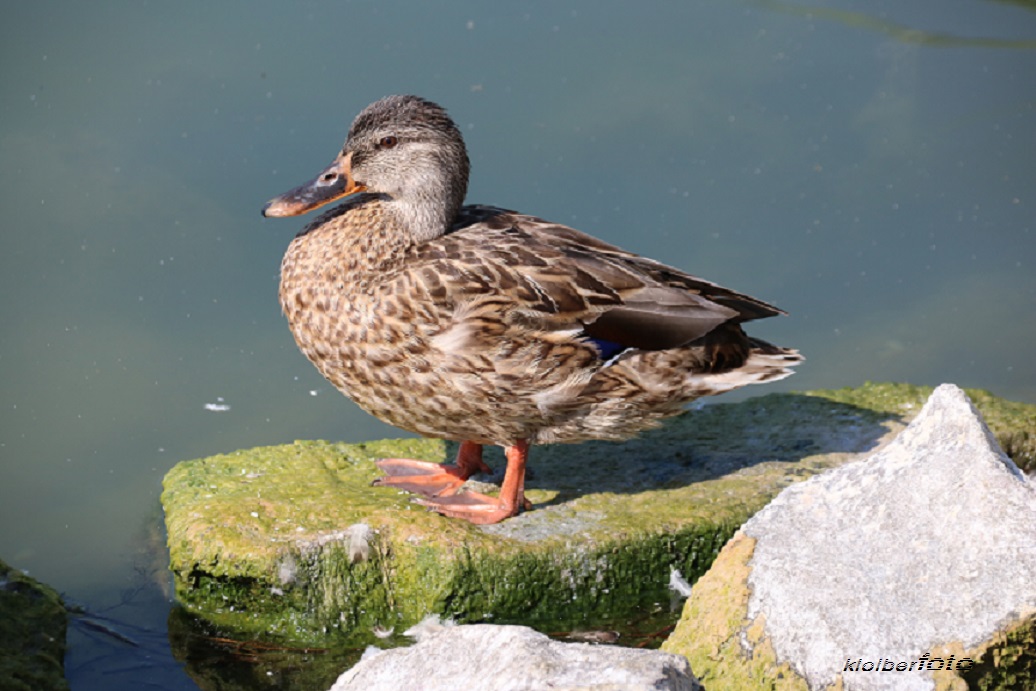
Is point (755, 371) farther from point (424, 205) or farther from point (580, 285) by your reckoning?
point (424, 205)

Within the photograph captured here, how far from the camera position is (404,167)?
4996 mm

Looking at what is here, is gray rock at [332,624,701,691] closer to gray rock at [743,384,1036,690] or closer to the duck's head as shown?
gray rock at [743,384,1036,690]

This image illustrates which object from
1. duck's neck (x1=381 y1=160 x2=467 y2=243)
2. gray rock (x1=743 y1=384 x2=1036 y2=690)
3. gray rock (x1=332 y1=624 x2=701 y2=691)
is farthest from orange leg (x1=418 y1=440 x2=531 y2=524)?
gray rock (x1=332 y1=624 x2=701 y2=691)

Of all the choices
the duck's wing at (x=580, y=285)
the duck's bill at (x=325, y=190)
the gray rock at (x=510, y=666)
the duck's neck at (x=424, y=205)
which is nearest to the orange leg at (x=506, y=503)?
the duck's wing at (x=580, y=285)

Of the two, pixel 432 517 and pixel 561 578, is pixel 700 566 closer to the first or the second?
pixel 561 578

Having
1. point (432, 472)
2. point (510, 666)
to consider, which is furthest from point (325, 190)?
point (510, 666)

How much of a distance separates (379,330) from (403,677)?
5.70 feet

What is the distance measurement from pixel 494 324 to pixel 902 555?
5.58ft

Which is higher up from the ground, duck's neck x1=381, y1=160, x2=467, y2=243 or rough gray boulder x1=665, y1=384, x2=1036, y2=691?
duck's neck x1=381, y1=160, x2=467, y2=243

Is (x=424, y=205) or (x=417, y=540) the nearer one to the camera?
(x=417, y=540)

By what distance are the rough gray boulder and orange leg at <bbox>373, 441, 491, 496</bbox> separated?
1.57 m

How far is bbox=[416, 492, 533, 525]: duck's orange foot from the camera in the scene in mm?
4918

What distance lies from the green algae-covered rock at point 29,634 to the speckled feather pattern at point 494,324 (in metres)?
1.22

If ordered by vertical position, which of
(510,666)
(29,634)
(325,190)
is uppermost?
(325,190)
